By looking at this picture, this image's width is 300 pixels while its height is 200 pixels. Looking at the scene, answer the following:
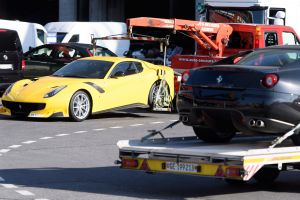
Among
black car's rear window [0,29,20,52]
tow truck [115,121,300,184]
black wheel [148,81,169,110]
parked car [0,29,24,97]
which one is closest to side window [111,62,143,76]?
black wheel [148,81,169,110]

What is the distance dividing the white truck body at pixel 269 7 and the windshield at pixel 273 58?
13.4m

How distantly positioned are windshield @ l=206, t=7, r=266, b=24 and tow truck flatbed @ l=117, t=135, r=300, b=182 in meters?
14.0

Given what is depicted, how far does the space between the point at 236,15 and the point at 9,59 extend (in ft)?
20.6

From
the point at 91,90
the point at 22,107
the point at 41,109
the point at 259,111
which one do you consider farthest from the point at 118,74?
the point at 259,111

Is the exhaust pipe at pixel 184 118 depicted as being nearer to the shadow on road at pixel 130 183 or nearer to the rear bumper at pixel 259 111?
the rear bumper at pixel 259 111

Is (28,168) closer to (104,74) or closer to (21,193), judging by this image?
(21,193)

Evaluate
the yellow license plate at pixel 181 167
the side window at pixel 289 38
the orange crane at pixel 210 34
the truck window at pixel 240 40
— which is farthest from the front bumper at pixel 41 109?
the yellow license plate at pixel 181 167

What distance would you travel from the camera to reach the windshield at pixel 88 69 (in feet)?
61.7

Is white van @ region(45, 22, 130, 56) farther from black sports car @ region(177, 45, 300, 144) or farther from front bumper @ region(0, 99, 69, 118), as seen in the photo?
black sports car @ region(177, 45, 300, 144)

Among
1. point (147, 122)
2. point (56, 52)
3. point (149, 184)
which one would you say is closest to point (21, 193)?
point (149, 184)

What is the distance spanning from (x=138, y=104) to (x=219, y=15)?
249 inches

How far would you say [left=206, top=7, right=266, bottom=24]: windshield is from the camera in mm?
23969

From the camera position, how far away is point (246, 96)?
31.2ft

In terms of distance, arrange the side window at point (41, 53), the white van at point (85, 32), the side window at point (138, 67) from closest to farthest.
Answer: the side window at point (138, 67), the side window at point (41, 53), the white van at point (85, 32)
